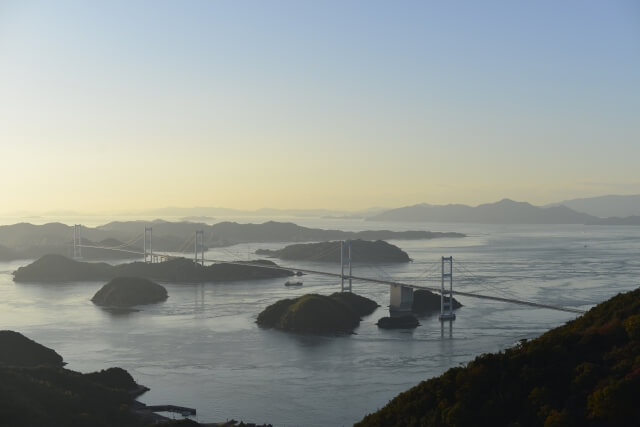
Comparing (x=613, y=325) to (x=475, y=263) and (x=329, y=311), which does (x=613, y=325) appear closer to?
(x=329, y=311)

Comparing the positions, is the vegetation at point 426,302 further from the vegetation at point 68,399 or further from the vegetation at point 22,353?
the vegetation at point 68,399

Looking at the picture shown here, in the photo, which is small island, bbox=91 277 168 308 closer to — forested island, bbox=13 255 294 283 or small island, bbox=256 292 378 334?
small island, bbox=256 292 378 334

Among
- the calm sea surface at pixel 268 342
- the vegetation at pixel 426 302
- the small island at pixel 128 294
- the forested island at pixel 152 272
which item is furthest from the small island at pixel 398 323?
the forested island at pixel 152 272

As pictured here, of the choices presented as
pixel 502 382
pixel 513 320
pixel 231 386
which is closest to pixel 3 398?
pixel 231 386

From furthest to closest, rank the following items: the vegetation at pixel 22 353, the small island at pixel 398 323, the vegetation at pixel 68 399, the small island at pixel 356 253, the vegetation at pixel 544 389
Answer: the small island at pixel 356 253 → the small island at pixel 398 323 → the vegetation at pixel 22 353 → the vegetation at pixel 68 399 → the vegetation at pixel 544 389

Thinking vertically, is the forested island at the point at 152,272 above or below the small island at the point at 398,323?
above

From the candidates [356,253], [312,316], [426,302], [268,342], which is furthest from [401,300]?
[356,253]
